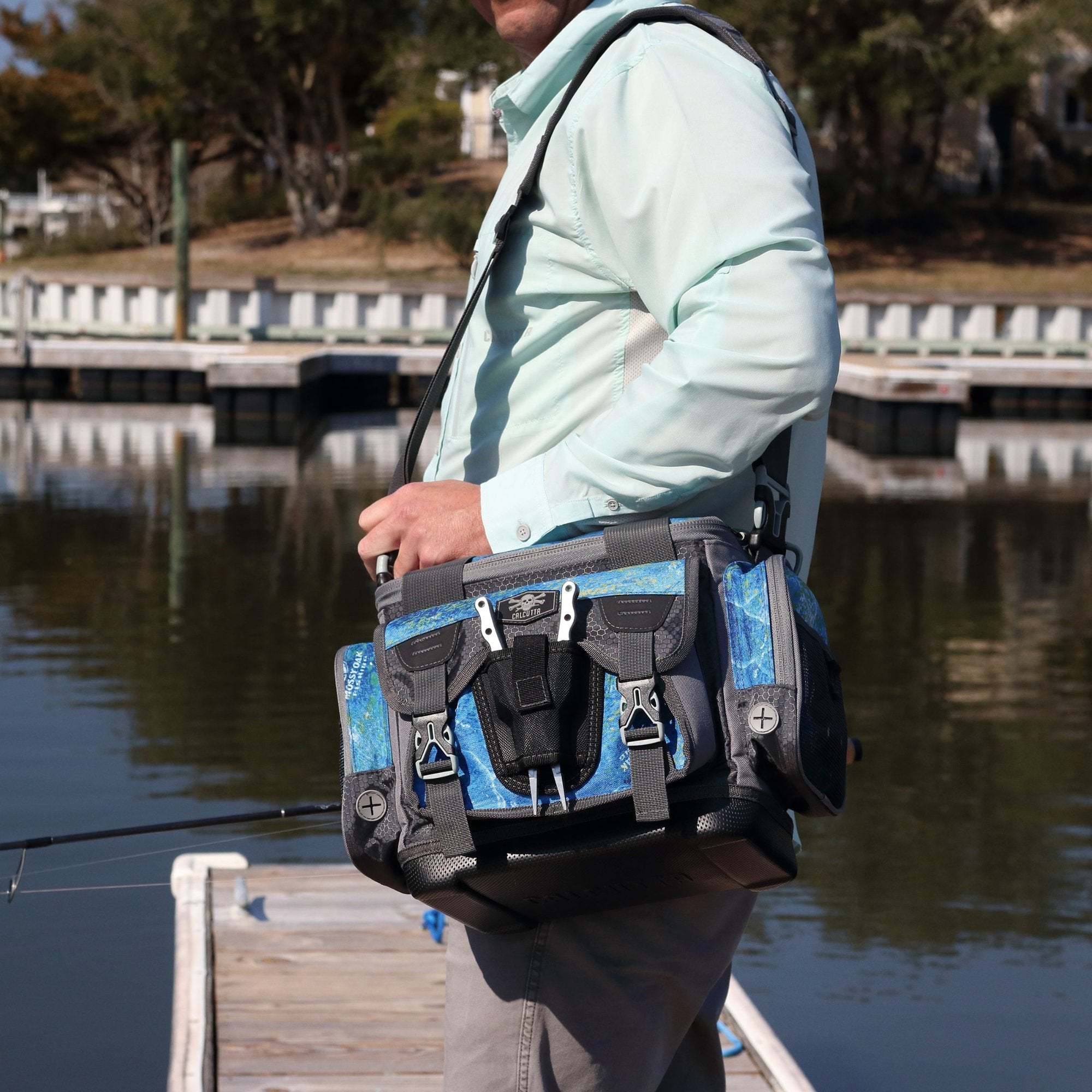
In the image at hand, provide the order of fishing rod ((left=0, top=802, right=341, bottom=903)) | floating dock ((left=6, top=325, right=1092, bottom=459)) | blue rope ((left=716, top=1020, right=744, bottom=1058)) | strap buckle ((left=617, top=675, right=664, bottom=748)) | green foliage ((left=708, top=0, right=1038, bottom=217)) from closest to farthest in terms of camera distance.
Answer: strap buckle ((left=617, top=675, right=664, bottom=748)) → fishing rod ((left=0, top=802, right=341, bottom=903)) → blue rope ((left=716, top=1020, right=744, bottom=1058)) → floating dock ((left=6, top=325, right=1092, bottom=459)) → green foliage ((left=708, top=0, right=1038, bottom=217))

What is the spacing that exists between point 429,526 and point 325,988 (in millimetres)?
2043

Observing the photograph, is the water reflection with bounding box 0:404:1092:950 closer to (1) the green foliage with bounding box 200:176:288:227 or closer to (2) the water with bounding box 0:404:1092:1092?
(2) the water with bounding box 0:404:1092:1092

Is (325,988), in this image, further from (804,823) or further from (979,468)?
(979,468)

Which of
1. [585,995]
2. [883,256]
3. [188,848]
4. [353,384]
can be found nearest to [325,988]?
[188,848]

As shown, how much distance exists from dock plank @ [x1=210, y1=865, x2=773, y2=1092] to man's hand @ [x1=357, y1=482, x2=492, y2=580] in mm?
1586

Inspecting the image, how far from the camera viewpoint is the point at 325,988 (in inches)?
133

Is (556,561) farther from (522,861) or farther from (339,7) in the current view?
(339,7)

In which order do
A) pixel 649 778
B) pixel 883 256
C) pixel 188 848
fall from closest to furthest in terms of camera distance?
pixel 649 778
pixel 188 848
pixel 883 256

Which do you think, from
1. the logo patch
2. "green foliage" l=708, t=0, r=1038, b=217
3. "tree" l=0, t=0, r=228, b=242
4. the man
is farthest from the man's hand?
"tree" l=0, t=0, r=228, b=242

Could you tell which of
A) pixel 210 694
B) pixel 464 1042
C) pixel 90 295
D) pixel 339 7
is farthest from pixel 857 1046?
pixel 339 7

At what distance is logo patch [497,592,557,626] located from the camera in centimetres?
146

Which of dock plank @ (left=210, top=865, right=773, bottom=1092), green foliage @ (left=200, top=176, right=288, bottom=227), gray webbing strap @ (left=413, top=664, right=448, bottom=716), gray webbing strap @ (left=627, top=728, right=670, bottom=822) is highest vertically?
green foliage @ (left=200, top=176, right=288, bottom=227)

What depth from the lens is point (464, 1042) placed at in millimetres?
1646

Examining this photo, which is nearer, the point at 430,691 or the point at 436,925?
the point at 430,691
